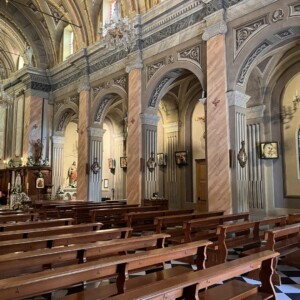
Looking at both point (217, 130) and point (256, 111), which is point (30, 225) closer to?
point (217, 130)

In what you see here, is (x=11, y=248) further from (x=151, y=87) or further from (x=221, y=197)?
(x=151, y=87)

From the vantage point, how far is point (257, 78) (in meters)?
10.5

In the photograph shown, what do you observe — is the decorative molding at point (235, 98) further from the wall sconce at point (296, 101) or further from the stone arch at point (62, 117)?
the stone arch at point (62, 117)

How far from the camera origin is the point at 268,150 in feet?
33.3

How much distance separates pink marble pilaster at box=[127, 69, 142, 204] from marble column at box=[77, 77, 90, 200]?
9.66 feet

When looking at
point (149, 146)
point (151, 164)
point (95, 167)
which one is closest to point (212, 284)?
point (151, 164)

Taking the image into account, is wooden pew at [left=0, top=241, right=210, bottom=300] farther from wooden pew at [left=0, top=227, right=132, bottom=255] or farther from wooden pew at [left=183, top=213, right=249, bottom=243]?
wooden pew at [left=183, top=213, right=249, bottom=243]

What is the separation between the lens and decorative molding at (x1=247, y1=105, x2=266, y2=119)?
10.5 meters

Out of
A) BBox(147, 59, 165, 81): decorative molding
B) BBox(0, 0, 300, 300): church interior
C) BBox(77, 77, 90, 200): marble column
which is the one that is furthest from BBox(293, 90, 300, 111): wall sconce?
BBox(77, 77, 90, 200): marble column

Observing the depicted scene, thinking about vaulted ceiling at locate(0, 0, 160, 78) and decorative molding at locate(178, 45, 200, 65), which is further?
vaulted ceiling at locate(0, 0, 160, 78)

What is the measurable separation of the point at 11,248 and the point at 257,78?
924 centimetres

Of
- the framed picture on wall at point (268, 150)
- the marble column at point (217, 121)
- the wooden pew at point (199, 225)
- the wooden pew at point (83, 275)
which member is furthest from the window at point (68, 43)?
the wooden pew at point (83, 275)

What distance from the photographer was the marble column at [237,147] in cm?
790

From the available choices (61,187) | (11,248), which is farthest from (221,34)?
(61,187)
